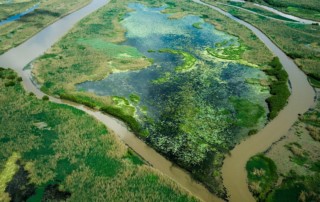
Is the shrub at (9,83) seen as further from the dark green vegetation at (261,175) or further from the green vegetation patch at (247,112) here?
the dark green vegetation at (261,175)

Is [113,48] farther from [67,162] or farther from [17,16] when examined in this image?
[17,16]

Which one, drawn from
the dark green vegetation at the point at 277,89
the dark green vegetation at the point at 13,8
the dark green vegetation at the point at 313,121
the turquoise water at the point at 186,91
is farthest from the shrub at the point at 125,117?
the dark green vegetation at the point at 13,8

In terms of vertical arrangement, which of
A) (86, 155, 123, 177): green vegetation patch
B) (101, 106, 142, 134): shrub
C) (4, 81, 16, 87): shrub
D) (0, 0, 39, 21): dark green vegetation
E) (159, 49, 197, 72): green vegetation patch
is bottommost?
(0, 0, 39, 21): dark green vegetation

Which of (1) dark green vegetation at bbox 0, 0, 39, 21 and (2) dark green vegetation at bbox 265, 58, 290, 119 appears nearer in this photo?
(2) dark green vegetation at bbox 265, 58, 290, 119

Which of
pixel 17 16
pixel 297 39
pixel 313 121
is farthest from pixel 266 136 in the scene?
pixel 17 16

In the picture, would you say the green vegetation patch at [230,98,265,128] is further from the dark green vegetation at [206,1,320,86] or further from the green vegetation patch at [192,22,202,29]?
the green vegetation patch at [192,22,202,29]

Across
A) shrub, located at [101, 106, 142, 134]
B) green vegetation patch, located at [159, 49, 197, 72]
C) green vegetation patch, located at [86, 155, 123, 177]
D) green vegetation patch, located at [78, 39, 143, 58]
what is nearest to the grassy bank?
green vegetation patch, located at [86, 155, 123, 177]
